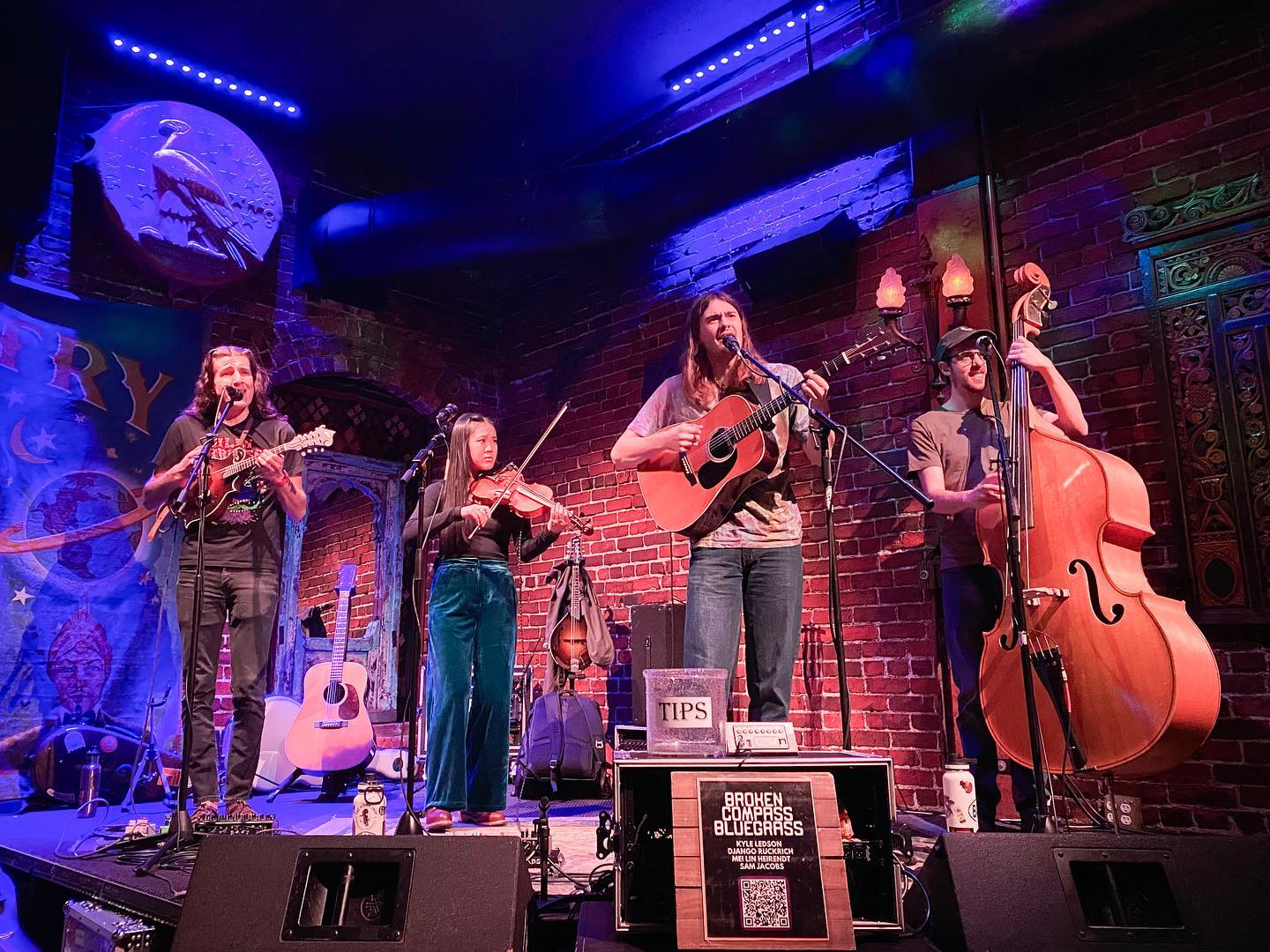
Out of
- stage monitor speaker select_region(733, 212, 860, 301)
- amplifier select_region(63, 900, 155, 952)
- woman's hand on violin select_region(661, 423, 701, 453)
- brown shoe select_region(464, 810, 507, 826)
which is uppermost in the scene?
stage monitor speaker select_region(733, 212, 860, 301)

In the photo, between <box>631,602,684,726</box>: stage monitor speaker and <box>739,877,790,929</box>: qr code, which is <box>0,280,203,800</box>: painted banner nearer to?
<box>631,602,684,726</box>: stage monitor speaker

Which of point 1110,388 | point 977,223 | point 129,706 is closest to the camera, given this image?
point 1110,388

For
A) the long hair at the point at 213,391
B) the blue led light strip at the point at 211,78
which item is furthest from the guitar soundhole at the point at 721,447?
the blue led light strip at the point at 211,78

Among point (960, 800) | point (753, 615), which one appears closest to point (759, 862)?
point (753, 615)

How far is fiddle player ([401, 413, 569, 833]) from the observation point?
3.48 m

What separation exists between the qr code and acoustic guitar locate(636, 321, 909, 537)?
4.16 ft

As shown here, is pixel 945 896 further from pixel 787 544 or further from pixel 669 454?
pixel 669 454

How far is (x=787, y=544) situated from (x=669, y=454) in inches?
22.9

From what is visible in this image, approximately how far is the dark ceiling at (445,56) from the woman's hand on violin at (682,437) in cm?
308

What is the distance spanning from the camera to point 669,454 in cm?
336

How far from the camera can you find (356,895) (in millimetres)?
2258

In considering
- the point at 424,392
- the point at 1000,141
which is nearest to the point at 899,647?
the point at 1000,141

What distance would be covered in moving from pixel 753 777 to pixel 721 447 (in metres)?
1.32

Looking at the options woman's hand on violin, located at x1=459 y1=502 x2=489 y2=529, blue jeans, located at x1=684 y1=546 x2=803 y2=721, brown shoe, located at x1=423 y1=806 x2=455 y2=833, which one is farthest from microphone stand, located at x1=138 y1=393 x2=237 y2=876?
blue jeans, located at x1=684 y1=546 x2=803 y2=721
